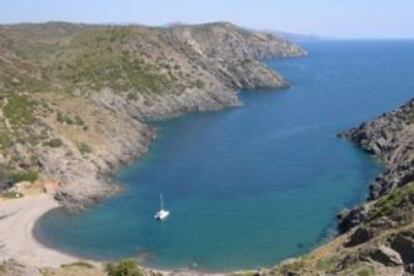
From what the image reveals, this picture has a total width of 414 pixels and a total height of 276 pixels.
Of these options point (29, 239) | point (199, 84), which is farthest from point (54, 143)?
point (199, 84)

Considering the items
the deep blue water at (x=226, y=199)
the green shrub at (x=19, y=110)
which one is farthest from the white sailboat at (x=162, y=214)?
the green shrub at (x=19, y=110)

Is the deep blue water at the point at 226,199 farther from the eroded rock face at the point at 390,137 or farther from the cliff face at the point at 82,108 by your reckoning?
the cliff face at the point at 82,108

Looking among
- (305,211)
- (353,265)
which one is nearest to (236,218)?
(305,211)

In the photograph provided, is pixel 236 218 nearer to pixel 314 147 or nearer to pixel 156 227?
pixel 156 227

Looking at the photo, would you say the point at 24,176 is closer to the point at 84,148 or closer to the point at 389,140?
the point at 84,148

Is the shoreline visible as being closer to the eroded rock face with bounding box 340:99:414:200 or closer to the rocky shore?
the rocky shore

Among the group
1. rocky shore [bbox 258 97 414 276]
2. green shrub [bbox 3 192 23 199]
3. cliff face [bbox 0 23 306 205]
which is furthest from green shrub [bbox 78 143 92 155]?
rocky shore [bbox 258 97 414 276]
